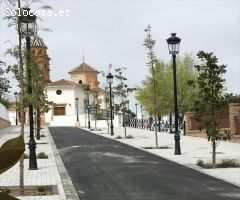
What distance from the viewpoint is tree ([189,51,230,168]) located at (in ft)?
51.3

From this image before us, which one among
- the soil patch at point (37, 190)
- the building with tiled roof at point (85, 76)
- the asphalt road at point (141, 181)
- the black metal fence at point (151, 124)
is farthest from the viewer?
the building with tiled roof at point (85, 76)

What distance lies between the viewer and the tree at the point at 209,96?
15641mm

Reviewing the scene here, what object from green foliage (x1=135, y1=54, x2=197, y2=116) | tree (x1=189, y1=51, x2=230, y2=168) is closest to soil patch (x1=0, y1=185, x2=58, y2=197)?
tree (x1=189, y1=51, x2=230, y2=168)

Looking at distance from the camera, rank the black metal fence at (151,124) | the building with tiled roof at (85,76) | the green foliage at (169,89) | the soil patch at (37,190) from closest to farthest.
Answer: the soil patch at (37,190) → the black metal fence at (151,124) → the green foliage at (169,89) → the building with tiled roof at (85,76)

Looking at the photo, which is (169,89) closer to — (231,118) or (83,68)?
(231,118)

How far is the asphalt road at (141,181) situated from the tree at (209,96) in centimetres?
156

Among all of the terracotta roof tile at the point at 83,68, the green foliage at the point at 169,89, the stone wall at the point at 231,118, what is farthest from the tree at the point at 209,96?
the terracotta roof tile at the point at 83,68

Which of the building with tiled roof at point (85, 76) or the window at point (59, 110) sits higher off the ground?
the building with tiled roof at point (85, 76)

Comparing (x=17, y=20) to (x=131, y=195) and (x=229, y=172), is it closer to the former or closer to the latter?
(x=131, y=195)

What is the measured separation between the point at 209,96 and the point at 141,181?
452 cm

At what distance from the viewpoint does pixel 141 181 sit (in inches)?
514

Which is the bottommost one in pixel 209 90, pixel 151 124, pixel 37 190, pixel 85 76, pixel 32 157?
pixel 37 190

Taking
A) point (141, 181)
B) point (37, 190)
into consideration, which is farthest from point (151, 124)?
point (37, 190)

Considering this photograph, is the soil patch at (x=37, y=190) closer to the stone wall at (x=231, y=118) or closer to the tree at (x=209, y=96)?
the tree at (x=209, y=96)
